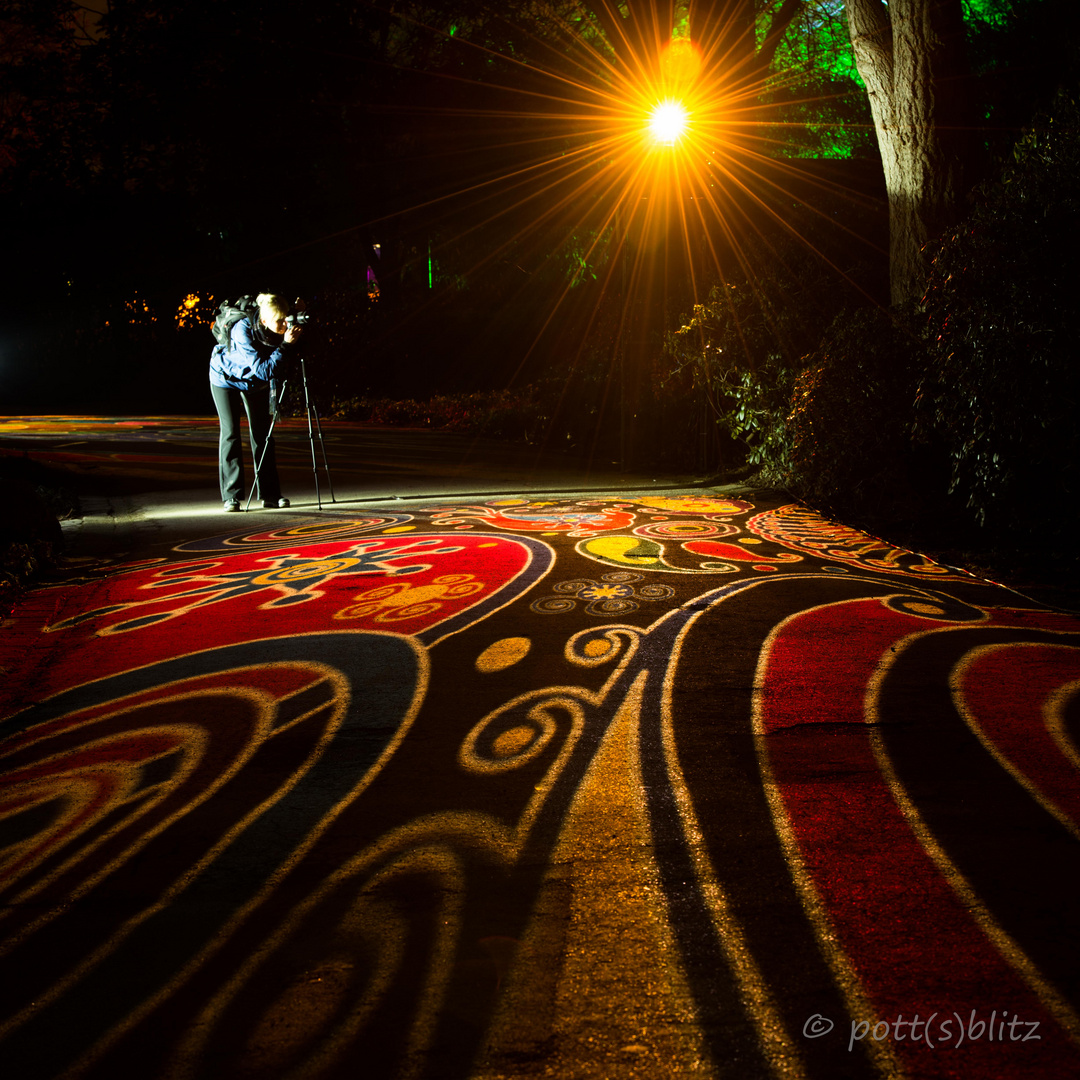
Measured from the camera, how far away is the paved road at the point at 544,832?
78.3 inches

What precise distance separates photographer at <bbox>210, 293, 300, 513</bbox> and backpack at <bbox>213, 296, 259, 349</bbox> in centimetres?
5

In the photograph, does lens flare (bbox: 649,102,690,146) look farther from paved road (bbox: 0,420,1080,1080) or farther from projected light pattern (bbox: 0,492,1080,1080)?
projected light pattern (bbox: 0,492,1080,1080)

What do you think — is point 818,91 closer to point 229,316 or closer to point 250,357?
point 229,316

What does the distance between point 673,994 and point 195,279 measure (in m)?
23.6

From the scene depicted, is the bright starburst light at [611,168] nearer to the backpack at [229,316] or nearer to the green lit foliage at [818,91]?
the green lit foliage at [818,91]

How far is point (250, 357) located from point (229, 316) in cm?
61

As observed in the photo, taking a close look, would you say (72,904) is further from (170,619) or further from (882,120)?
(882,120)

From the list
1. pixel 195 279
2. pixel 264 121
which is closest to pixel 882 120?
pixel 264 121

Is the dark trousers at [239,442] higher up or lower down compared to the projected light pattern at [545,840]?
higher up

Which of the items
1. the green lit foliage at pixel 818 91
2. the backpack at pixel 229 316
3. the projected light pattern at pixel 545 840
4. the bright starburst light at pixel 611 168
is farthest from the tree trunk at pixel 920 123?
the green lit foliage at pixel 818 91

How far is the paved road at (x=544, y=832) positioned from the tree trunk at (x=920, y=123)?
4992 millimetres

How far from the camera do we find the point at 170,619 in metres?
5.36

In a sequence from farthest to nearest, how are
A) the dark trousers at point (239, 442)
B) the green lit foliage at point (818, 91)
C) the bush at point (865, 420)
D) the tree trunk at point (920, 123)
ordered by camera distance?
1. the green lit foliage at point (818, 91)
2. the dark trousers at point (239, 442)
3. the tree trunk at point (920, 123)
4. the bush at point (865, 420)

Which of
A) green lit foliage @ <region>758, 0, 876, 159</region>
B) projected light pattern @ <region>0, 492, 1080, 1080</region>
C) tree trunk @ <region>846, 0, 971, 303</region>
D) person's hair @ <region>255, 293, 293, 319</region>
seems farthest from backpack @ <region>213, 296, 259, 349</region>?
green lit foliage @ <region>758, 0, 876, 159</region>
